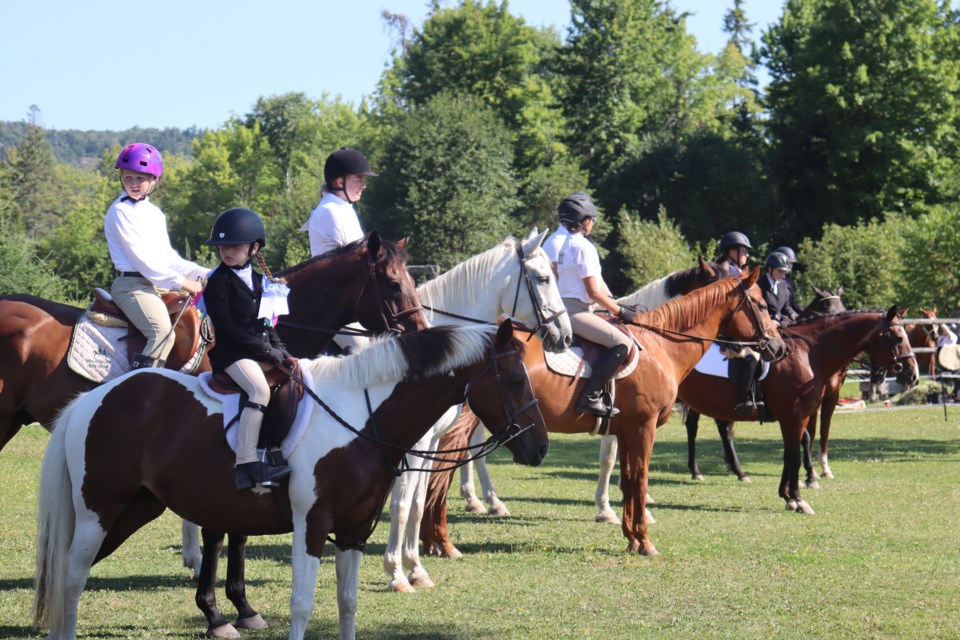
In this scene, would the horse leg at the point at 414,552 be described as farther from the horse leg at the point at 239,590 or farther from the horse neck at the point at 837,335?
the horse neck at the point at 837,335

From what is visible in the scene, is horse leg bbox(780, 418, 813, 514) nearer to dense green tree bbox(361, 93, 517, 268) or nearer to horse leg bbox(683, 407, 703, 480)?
horse leg bbox(683, 407, 703, 480)

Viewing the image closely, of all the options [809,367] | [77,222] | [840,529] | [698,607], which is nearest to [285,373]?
[698,607]

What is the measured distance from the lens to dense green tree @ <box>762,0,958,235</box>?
162ft

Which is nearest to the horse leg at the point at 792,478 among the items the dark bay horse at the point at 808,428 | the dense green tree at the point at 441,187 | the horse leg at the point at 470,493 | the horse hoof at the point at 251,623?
the dark bay horse at the point at 808,428

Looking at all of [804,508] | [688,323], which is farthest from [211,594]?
[804,508]

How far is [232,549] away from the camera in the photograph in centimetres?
767

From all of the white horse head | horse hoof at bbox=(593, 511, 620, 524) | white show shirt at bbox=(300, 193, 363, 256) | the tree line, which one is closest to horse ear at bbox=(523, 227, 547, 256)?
the white horse head

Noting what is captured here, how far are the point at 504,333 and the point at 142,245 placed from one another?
346 cm

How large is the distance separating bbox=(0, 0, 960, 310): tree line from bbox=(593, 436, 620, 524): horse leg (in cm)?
2838

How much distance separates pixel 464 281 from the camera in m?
9.45

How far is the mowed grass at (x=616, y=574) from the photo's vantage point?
7.69 metres

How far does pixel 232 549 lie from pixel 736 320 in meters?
6.60

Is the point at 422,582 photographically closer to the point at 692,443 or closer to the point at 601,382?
the point at 601,382

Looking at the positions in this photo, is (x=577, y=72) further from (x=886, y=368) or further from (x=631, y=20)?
(x=886, y=368)
